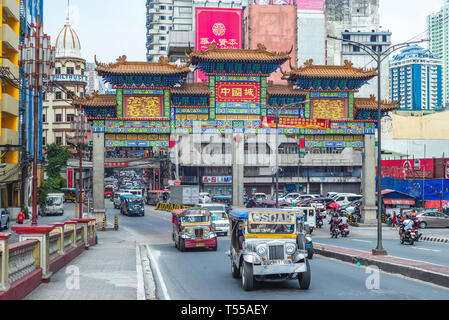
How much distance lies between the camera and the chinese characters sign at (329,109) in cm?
4306

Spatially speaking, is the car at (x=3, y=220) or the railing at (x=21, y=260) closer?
the railing at (x=21, y=260)

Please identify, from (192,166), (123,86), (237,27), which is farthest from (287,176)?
(123,86)

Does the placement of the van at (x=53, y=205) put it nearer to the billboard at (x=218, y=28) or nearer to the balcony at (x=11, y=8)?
the balcony at (x=11, y=8)

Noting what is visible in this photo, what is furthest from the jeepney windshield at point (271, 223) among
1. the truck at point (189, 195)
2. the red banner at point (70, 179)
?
the red banner at point (70, 179)

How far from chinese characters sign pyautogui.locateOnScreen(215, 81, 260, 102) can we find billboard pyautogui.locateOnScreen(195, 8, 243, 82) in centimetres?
6439

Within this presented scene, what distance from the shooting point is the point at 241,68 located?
1657 inches

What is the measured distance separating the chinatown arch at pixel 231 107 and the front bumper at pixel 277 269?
1027 inches

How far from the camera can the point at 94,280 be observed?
1609 cm

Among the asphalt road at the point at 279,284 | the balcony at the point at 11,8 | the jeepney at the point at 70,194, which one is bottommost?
the jeepney at the point at 70,194

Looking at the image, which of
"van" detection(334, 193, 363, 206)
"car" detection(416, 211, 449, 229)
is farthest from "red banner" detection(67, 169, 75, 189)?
"car" detection(416, 211, 449, 229)

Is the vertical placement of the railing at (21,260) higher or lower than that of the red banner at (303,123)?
lower

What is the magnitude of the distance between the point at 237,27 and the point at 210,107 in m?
68.9

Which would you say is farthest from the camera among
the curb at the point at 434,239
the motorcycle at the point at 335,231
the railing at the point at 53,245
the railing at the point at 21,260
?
the motorcycle at the point at 335,231

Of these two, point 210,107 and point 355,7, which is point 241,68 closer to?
point 210,107
